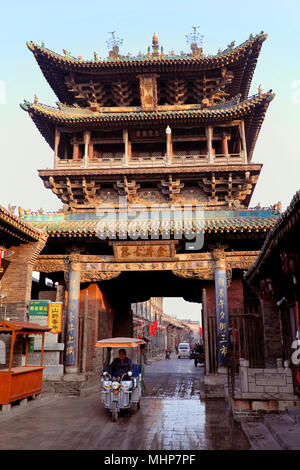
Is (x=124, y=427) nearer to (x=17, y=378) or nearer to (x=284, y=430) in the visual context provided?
(x=284, y=430)

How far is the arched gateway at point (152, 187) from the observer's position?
1259cm

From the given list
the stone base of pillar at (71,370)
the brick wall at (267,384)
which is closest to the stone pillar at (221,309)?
the brick wall at (267,384)

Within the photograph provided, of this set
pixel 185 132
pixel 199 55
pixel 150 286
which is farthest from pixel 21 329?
pixel 199 55

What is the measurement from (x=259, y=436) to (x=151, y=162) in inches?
522

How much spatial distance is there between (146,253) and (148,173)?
17.0 feet

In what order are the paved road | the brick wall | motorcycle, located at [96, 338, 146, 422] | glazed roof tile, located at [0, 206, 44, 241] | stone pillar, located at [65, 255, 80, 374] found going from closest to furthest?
the paved road
motorcycle, located at [96, 338, 146, 422]
the brick wall
glazed roof tile, located at [0, 206, 44, 241]
stone pillar, located at [65, 255, 80, 374]

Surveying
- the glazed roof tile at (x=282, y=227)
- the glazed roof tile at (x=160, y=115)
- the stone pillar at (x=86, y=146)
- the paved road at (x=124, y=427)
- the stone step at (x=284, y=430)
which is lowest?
the paved road at (x=124, y=427)

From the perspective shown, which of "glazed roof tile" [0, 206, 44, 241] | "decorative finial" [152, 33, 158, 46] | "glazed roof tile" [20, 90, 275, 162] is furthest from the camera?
"decorative finial" [152, 33, 158, 46]

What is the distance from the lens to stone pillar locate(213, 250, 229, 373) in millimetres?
11539

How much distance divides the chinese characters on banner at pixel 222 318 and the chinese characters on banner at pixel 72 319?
16.1 feet

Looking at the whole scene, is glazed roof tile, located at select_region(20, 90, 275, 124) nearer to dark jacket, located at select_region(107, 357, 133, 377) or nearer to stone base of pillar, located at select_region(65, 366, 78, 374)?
stone base of pillar, located at select_region(65, 366, 78, 374)

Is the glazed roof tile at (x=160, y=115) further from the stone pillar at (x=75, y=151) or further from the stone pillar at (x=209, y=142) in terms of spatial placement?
the stone pillar at (x=75, y=151)

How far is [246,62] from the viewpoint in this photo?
18578 mm

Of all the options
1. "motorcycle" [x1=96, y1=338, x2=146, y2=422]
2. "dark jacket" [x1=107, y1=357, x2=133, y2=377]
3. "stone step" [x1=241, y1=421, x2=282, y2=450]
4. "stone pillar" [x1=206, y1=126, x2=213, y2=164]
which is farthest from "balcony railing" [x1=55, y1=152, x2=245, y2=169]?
"stone step" [x1=241, y1=421, x2=282, y2=450]
